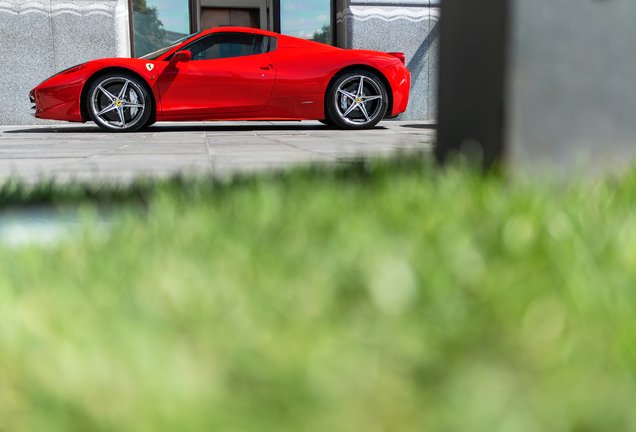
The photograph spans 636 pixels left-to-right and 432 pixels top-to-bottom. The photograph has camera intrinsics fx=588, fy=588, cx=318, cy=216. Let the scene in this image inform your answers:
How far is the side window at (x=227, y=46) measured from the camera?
7.16 metres

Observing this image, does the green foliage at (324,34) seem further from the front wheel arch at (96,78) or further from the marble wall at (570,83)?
the marble wall at (570,83)

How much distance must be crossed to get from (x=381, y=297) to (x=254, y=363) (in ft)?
0.91

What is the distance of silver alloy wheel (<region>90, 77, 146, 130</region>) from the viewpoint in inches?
275

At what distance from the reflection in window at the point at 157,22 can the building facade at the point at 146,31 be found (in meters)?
0.02

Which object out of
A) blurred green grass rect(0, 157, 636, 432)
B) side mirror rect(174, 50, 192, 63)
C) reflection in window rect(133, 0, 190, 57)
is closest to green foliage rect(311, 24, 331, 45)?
reflection in window rect(133, 0, 190, 57)

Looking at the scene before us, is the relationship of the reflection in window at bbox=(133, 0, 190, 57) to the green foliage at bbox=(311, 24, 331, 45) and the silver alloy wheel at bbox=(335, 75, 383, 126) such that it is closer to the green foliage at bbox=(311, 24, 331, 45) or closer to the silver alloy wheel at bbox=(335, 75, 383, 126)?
the green foliage at bbox=(311, 24, 331, 45)

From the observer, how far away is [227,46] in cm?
724

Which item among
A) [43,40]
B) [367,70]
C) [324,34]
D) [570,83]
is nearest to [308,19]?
[324,34]

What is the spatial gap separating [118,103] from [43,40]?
4.74 meters

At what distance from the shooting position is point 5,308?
0.92 meters

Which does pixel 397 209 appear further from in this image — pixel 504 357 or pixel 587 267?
pixel 504 357

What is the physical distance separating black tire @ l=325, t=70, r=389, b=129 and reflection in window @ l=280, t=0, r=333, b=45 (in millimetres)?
5297

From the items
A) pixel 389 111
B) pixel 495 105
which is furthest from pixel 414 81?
pixel 495 105

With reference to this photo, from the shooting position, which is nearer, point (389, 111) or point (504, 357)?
point (504, 357)
